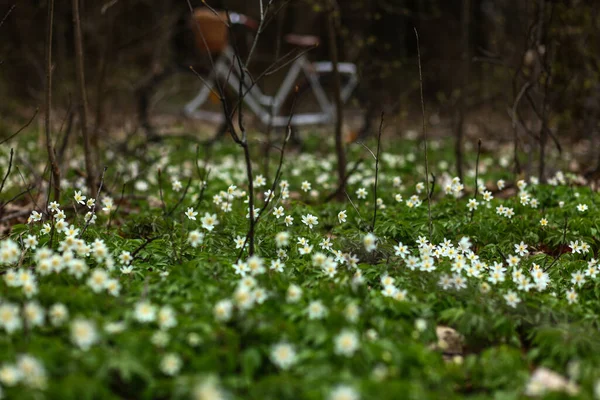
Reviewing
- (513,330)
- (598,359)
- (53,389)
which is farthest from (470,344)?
(53,389)

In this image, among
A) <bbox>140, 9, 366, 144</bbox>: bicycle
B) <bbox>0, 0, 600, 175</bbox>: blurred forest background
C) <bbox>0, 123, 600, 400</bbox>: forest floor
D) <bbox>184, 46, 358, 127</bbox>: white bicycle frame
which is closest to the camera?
<bbox>0, 123, 600, 400</bbox>: forest floor

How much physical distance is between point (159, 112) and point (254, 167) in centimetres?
653

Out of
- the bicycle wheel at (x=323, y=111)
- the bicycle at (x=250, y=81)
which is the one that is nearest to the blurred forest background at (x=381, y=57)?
the bicycle at (x=250, y=81)

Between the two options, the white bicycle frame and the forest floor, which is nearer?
the forest floor

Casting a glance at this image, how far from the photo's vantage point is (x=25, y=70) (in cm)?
1283

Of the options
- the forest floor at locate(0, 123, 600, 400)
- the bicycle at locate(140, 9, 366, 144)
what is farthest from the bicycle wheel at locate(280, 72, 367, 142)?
the forest floor at locate(0, 123, 600, 400)

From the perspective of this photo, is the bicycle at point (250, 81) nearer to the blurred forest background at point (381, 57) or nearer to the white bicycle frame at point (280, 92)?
the white bicycle frame at point (280, 92)

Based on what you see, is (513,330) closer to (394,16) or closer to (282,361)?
(282,361)

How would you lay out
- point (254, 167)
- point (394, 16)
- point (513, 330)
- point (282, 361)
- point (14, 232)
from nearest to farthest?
point (282, 361), point (513, 330), point (14, 232), point (254, 167), point (394, 16)

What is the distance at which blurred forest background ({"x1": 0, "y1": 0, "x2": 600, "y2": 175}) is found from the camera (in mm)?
7188

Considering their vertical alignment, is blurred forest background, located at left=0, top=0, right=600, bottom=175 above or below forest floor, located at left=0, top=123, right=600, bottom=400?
above

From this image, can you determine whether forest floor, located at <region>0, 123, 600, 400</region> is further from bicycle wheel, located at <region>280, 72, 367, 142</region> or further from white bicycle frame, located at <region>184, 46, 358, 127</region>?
white bicycle frame, located at <region>184, 46, 358, 127</region>

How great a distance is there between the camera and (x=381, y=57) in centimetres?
1162

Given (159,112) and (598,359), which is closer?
(598,359)
